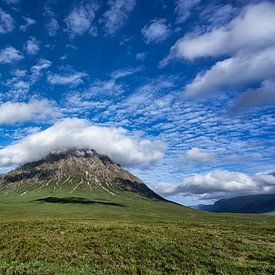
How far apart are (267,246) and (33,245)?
2272 centimetres

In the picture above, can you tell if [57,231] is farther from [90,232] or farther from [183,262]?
[183,262]

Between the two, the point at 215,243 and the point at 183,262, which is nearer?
the point at 183,262

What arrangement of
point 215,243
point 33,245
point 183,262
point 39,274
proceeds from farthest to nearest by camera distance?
point 215,243 → point 33,245 → point 183,262 → point 39,274

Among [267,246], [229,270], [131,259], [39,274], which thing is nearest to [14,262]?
[39,274]

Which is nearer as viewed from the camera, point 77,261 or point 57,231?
point 77,261

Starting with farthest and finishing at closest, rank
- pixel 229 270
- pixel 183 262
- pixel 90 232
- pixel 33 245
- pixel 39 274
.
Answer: pixel 90 232 < pixel 33 245 < pixel 183 262 < pixel 229 270 < pixel 39 274

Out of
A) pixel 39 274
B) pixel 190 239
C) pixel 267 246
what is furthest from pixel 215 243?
pixel 39 274

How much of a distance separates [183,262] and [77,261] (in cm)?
869

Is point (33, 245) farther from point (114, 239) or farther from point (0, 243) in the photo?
point (114, 239)

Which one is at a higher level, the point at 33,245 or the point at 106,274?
the point at 33,245

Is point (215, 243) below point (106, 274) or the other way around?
the other way around

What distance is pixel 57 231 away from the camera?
115 ft

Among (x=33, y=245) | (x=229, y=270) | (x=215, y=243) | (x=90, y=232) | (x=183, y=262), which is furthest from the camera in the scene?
(x=90, y=232)

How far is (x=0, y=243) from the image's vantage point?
2973cm
